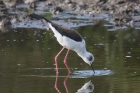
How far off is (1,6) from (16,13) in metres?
0.60

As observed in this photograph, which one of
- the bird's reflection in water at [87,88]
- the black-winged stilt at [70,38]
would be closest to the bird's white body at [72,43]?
the black-winged stilt at [70,38]

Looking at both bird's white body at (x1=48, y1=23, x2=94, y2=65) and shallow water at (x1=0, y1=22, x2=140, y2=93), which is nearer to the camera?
shallow water at (x1=0, y1=22, x2=140, y2=93)

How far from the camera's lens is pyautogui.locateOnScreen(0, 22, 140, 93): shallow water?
8.66 m

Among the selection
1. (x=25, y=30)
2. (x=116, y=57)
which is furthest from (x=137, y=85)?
(x=25, y=30)

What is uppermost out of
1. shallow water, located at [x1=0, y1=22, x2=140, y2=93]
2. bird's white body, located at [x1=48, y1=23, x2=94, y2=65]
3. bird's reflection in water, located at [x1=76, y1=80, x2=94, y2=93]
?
bird's white body, located at [x1=48, y1=23, x2=94, y2=65]

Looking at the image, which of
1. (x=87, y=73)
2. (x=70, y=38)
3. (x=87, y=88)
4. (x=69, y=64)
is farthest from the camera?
(x=69, y=64)

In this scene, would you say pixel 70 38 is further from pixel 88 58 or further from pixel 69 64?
pixel 69 64

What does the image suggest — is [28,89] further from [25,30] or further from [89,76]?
[25,30]

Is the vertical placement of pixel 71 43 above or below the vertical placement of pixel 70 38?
below

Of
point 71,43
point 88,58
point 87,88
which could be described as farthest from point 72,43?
point 87,88

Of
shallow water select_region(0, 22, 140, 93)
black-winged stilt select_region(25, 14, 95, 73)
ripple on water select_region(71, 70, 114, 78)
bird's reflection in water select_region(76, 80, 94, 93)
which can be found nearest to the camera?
bird's reflection in water select_region(76, 80, 94, 93)

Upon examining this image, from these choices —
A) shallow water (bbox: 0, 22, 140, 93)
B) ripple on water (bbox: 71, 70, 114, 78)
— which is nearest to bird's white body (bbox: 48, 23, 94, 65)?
shallow water (bbox: 0, 22, 140, 93)

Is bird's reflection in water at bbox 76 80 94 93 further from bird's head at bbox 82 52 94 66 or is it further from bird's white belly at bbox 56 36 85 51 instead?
bird's white belly at bbox 56 36 85 51

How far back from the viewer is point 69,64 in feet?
34.9
